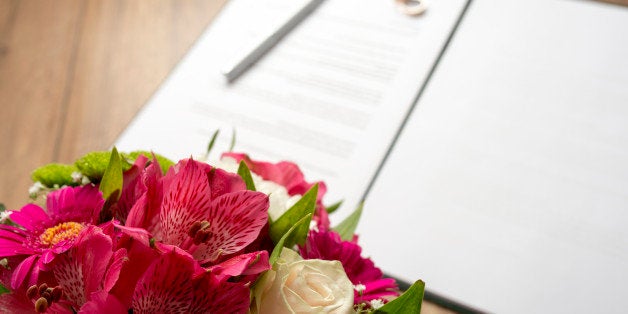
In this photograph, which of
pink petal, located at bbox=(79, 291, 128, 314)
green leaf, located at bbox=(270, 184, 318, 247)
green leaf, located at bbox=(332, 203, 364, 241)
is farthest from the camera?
green leaf, located at bbox=(332, 203, 364, 241)

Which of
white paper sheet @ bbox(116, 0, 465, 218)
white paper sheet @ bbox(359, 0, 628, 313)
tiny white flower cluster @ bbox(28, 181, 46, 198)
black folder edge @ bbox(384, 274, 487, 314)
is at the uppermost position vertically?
tiny white flower cluster @ bbox(28, 181, 46, 198)

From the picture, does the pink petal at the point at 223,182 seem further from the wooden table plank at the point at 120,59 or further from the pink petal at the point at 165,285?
the wooden table plank at the point at 120,59

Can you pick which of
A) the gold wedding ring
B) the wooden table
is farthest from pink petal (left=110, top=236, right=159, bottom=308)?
the gold wedding ring

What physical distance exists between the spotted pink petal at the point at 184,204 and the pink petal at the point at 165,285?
0.11ft

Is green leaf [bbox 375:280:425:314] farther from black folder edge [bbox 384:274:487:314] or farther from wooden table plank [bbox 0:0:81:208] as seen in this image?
wooden table plank [bbox 0:0:81:208]

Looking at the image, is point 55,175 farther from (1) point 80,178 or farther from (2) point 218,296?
(2) point 218,296

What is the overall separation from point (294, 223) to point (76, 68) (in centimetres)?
63

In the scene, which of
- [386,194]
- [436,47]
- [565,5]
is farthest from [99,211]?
[565,5]

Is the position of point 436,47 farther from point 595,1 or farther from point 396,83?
point 595,1

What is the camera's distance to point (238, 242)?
0.36 meters

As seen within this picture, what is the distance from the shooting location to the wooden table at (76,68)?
84 cm

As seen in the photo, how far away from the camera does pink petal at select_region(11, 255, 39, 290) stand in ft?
1.18

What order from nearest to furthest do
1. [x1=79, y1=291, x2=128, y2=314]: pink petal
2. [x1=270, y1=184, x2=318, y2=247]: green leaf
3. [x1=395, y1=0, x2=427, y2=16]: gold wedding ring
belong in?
[x1=79, y1=291, x2=128, y2=314]: pink petal → [x1=270, y1=184, x2=318, y2=247]: green leaf → [x1=395, y1=0, x2=427, y2=16]: gold wedding ring

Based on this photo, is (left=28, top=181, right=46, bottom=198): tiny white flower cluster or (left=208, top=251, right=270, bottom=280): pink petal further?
(left=28, top=181, right=46, bottom=198): tiny white flower cluster
